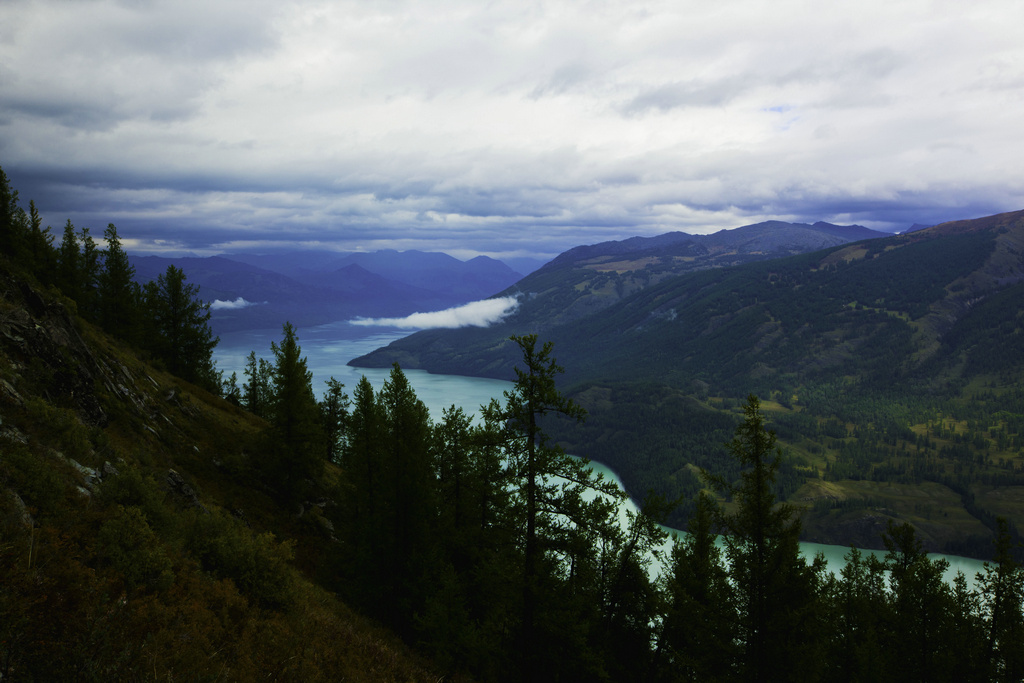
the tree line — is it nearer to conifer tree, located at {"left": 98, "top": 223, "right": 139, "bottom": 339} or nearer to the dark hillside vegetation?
conifer tree, located at {"left": 98, "top": 223, "right": 139, "bottom": 339}

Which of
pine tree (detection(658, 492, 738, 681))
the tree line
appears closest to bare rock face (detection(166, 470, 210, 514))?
pine tree (detection(658, 492, 738, 681))

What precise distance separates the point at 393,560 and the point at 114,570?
42.9 feet

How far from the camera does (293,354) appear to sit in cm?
3231

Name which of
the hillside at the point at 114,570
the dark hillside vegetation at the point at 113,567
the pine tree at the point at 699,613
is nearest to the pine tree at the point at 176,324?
the dark hillside vegetation at the point at 113,567

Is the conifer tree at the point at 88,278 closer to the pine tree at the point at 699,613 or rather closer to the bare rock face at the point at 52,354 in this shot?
the bare rock face at the point at 52,354

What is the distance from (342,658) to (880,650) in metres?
24.5

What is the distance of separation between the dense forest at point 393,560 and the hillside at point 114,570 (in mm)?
60

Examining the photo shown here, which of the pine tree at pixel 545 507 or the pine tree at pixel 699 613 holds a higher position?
the pine tree at pixel 545 507

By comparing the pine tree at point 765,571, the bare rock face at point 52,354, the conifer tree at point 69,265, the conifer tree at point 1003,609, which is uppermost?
the conifer tree at point 69,265

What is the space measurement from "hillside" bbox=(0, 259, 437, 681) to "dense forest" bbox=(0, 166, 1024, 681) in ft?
0.20

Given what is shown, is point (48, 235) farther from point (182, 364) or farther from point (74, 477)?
point (74, 477)

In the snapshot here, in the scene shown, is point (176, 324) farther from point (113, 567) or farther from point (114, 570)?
point (114, 570)

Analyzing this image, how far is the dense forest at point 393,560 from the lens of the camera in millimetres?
10102

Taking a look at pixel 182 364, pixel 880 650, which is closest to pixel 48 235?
pixel 182 364
